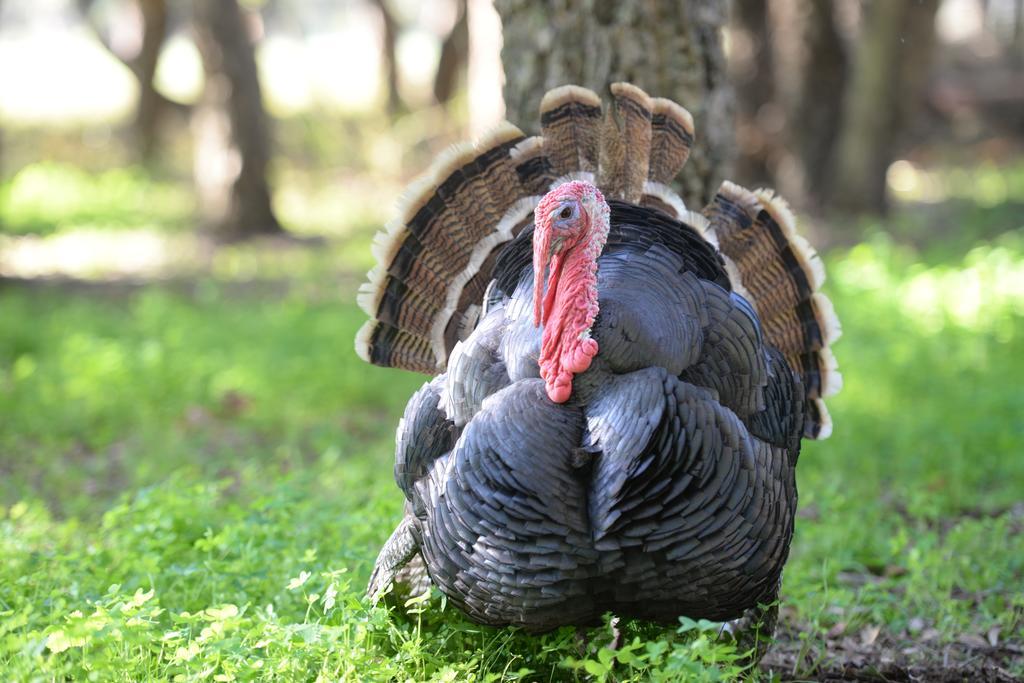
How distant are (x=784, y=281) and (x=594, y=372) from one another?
1.15 m

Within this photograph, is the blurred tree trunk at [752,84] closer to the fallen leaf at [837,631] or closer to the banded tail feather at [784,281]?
the banded tail feather at [784,281]

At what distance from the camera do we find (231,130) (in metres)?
11.2

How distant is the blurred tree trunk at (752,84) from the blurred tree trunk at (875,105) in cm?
119

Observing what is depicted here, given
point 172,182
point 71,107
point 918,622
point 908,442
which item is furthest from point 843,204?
point 71,107

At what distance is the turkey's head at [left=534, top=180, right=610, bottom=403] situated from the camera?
2.82 meters

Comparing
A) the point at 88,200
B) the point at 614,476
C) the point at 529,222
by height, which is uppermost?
the point at 88,200

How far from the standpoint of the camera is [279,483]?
12.9 ft

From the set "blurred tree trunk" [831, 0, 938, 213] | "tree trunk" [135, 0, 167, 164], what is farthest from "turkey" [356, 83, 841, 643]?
"tree trunk" [135, 0, 167, 164]

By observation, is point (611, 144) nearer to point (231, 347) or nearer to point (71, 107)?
point (231, 347)

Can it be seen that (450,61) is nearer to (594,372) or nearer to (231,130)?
(231,130)

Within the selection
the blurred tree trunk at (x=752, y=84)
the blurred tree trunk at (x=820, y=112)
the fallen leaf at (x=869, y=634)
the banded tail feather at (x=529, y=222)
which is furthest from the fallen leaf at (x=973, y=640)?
the blurred tree trunk at (x=752, y=84)

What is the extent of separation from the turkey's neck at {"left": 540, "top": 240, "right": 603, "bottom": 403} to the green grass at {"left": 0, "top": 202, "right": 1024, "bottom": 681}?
71 centimetres

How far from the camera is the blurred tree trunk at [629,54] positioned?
447cm

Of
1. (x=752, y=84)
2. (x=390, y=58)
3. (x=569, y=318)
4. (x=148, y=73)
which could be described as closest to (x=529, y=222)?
(x=569, y=318)
